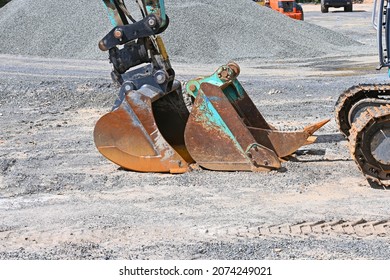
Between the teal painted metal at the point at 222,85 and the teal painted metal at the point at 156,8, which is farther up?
the teal painted metal at the point at 156,8

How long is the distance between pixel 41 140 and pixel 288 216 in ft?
14.5

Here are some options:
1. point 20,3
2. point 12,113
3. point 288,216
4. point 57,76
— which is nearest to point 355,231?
point 288,216

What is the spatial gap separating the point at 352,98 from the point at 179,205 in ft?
9.10

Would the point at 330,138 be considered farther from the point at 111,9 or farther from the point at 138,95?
the point at 111,9

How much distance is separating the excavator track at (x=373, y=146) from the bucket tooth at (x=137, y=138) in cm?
159

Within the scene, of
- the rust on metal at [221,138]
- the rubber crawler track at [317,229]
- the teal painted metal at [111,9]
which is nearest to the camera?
the rubber crawler track at [317,229]

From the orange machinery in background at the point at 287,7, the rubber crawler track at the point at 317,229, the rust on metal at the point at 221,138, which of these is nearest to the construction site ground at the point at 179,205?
the rubber crawler track at the point at 317,229

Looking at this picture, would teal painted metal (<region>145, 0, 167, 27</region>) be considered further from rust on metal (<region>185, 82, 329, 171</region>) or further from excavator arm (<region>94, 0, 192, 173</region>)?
rust on metal (<region>185, 82, 329, 171</region>)

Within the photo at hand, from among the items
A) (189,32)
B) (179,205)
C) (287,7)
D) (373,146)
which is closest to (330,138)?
(373,146)

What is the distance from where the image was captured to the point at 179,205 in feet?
21.7

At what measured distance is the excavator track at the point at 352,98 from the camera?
27.5 ft

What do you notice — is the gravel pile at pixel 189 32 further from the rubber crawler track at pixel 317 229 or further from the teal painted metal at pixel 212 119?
the rubber crawler track at pixel 317 229

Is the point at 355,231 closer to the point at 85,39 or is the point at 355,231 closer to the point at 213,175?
the point at 213,175

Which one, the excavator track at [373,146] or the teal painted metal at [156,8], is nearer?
the excavator track at [373,146]
